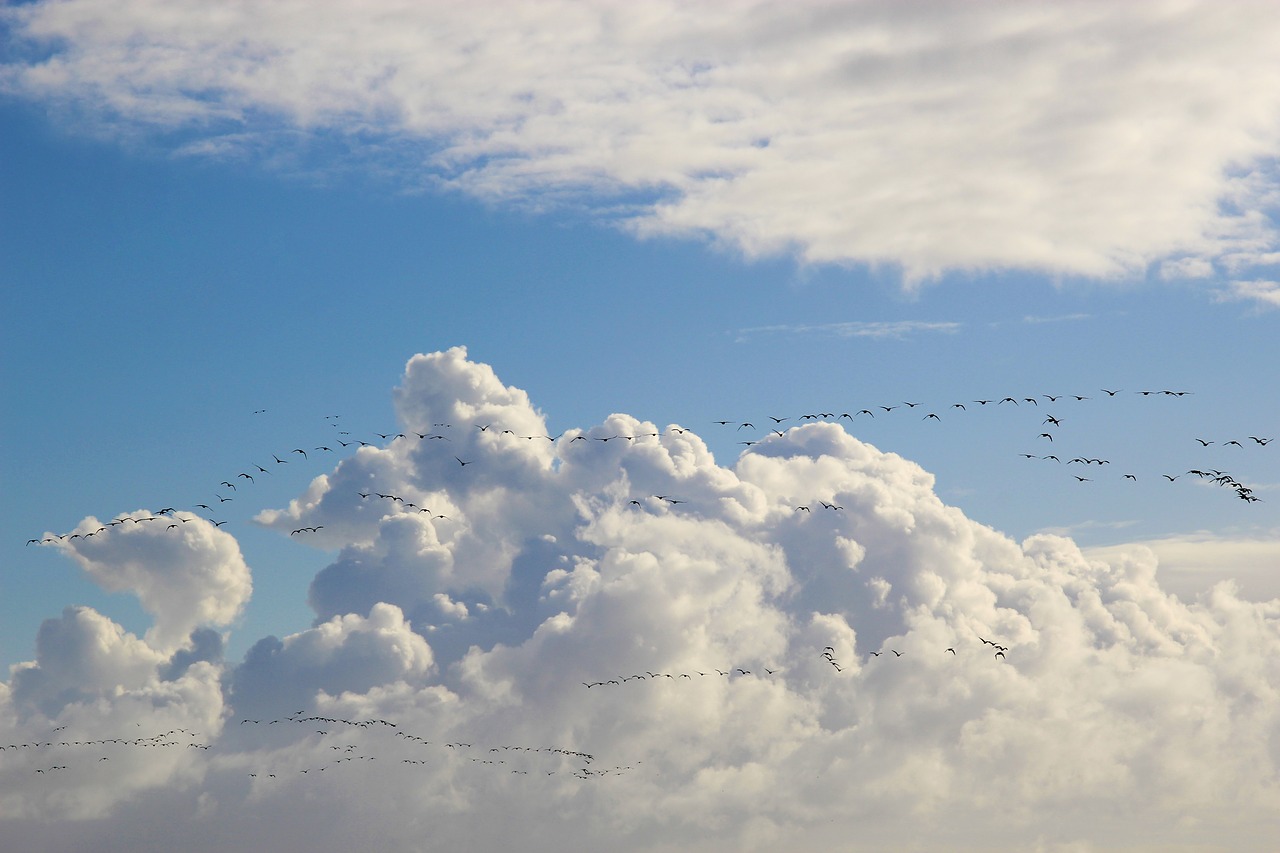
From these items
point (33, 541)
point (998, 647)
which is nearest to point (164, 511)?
point (33, 541)

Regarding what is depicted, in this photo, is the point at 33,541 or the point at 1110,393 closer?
the point at 1110,393

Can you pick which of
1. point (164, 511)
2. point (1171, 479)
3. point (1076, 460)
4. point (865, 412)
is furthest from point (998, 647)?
point (164, 511)

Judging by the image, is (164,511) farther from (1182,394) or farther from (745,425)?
(1182,394)

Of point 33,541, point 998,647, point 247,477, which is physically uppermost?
point 247,477

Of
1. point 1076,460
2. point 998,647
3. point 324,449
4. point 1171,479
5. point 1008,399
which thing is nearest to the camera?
point 1171,479

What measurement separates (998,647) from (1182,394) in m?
115

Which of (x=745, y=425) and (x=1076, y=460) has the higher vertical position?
(x=745, y=425)

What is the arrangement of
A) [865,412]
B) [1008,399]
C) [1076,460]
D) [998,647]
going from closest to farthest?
[1008,399]
[865,412]
[1076,460]
[998,647]

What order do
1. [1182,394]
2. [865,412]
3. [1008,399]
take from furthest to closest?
1. [865,412]
2. [1008,399]
3. [1182,394]

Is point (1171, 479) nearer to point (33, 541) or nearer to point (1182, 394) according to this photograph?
point (1182, 394)

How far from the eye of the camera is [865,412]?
11206 centimetres

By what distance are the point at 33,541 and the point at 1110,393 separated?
16592 cm

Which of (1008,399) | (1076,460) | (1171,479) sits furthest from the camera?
(1076,460)

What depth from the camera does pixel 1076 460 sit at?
12112cm
